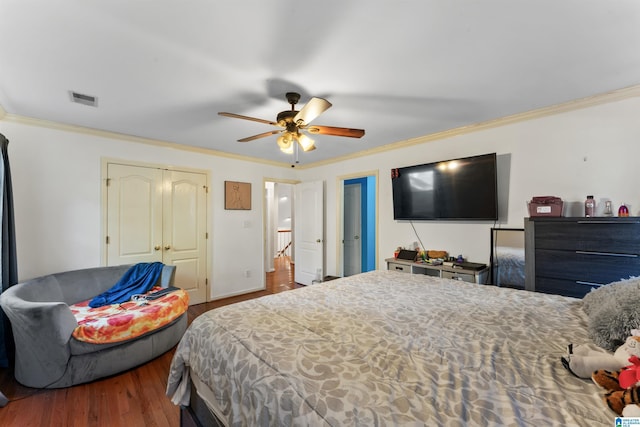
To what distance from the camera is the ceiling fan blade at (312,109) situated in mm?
1864

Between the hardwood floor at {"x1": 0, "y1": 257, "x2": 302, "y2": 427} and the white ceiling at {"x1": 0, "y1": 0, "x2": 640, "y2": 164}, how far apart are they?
7.97 feet

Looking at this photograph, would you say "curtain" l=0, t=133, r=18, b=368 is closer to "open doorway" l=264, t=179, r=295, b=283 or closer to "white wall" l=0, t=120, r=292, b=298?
"white wall" l=0, t=120, r=292, b=298

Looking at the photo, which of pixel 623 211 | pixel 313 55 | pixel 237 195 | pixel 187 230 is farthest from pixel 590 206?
pixel 187 230

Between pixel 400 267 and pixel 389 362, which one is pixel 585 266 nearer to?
pixel 400 267

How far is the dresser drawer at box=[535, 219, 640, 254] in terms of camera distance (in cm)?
193

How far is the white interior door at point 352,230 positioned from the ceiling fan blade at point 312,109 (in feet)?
10.4

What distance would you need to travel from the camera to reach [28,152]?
9.39ft

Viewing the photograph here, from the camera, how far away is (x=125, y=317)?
2287mm

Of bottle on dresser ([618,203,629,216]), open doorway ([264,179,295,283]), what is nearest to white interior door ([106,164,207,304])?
open doorway ([264,179,295,283])

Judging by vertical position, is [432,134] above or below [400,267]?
above

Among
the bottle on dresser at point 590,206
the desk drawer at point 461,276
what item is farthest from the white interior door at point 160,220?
the bottle on dresser at point 590,206

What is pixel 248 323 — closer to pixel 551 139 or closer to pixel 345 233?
pixel 551 139

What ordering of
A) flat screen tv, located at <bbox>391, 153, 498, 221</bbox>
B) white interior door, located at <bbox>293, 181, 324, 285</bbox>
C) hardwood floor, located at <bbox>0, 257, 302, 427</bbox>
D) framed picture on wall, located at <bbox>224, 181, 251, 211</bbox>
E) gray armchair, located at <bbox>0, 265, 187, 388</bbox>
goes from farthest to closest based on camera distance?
white interior door, located at <bbox>293, 181, 324, 285</bbox> < framed picture on wall, located at <bbox>224, 181, 251, 211</bbox> < flat screen tv, located at <bbox>391, 153, 498, 221</bbox> < gray armchair, located at <bbox>0, 265, 187, 388</bbox> < hardwood floor, located at <bbox>0, 257, 302, 427</bbox>

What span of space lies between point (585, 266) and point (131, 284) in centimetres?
448
